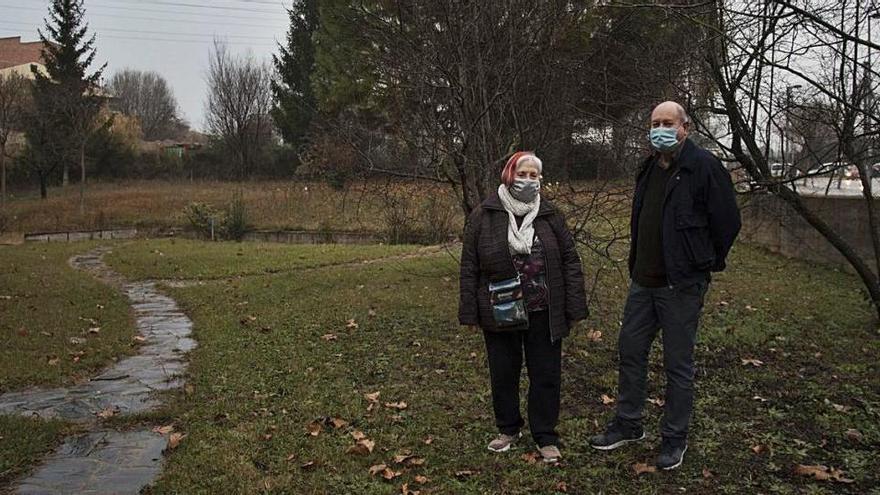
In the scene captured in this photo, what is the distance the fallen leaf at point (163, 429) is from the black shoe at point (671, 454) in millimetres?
3280

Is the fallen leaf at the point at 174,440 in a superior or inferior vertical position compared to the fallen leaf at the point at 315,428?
inferior

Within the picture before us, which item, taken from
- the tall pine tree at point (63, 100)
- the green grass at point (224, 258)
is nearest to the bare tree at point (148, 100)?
the tall pine tree at point (63, 100)

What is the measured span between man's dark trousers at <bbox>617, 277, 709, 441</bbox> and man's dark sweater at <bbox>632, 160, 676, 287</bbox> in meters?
0.08

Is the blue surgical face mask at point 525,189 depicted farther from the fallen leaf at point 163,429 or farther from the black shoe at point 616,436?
the fallen leaf at point 163,429

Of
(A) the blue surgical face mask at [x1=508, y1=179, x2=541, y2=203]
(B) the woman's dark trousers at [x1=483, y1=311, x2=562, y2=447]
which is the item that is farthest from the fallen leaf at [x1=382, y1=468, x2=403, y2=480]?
(A) the blue surgical face mask at [x1=508, y1=179, x2=541, y2=203]

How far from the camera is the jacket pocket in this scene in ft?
12.8

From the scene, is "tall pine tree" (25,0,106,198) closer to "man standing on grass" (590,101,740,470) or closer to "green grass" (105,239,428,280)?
"green grass" (105,239,428,280)

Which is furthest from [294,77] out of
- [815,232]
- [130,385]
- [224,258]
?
[130,385]

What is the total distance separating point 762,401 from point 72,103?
3445 cm

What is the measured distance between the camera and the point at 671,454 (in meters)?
4.09

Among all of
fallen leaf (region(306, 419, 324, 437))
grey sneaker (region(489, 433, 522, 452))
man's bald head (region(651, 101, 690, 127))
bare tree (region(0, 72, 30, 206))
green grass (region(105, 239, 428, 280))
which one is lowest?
green grass (region(105, 239, 428, 280))

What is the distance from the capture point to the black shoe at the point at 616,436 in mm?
4391

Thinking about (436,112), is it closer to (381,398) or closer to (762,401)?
(381,398)

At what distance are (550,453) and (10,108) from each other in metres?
31.0
